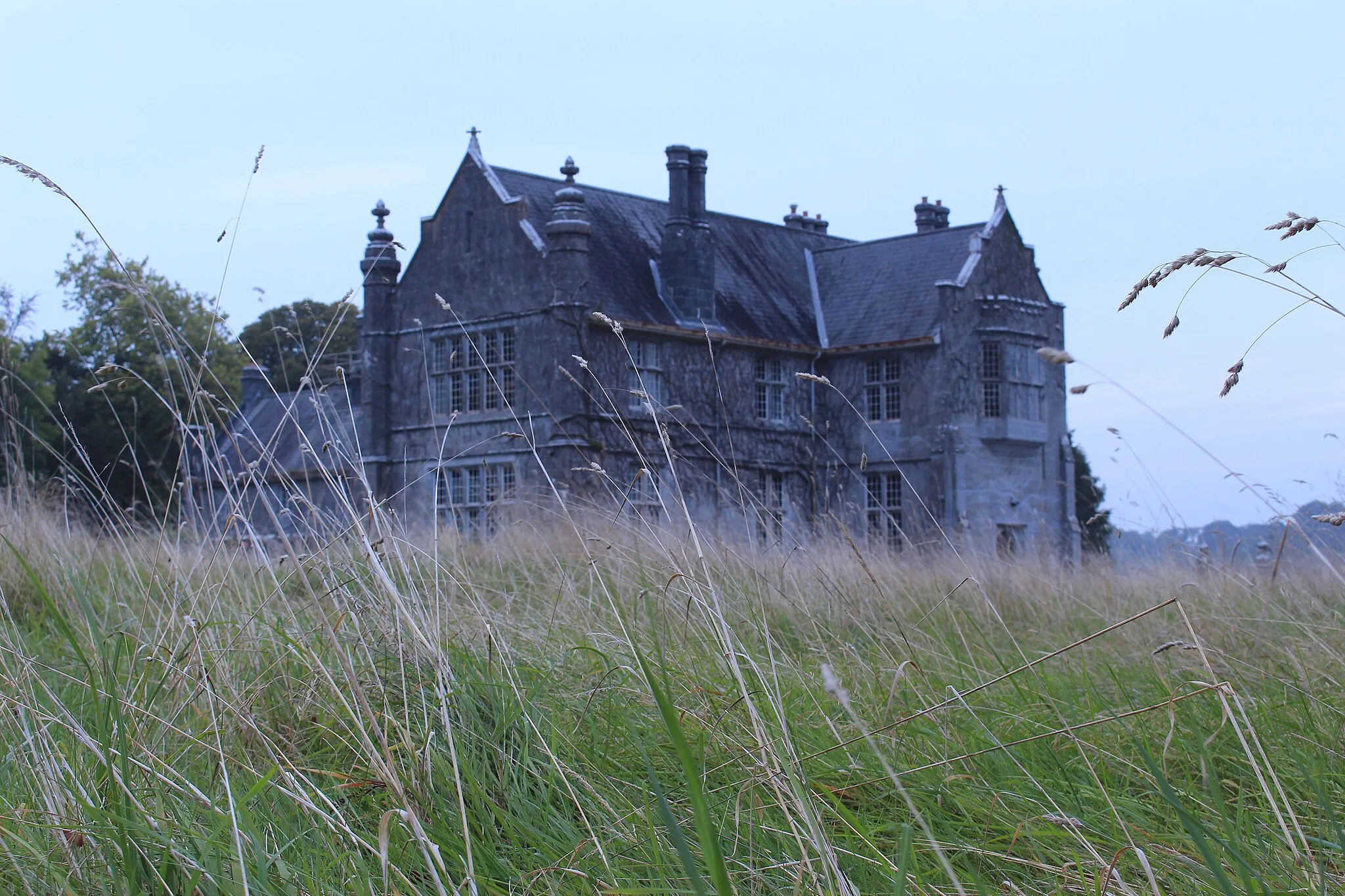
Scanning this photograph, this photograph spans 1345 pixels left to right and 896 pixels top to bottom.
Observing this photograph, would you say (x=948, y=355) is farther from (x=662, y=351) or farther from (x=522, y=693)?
(x=522, y=693)

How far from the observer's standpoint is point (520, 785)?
308 cm

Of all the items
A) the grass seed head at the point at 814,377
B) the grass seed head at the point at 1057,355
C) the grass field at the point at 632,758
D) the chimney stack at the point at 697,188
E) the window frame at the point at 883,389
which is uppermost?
the chimney stack at the point at 697,188

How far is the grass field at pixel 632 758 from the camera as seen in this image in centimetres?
250

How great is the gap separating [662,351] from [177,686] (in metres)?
21.1

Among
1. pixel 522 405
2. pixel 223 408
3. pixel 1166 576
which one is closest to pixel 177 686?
pixel 223 408

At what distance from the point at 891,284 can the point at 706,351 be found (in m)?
5.87

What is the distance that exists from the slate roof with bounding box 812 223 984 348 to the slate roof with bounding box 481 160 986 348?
0.8 inches

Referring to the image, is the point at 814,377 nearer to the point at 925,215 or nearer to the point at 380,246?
the point at 380,246

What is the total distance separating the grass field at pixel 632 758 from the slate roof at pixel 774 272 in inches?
758

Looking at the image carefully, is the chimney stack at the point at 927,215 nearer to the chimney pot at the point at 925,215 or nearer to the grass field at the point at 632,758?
the chimney pot at the point at 925,215

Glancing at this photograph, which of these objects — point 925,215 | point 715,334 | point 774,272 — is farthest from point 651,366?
point 925,215

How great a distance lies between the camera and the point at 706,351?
23938mm

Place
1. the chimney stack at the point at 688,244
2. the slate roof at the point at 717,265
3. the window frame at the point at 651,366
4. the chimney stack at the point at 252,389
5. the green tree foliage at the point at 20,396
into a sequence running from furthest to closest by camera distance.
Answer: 1. the chimney stack at the point at 252,389
2. the chimney stack at the point at 688,244
3. the slate roof at the point at 717,265
4. the window frame at the point at 651,366
5. the green tree foliage at the point at 20,396

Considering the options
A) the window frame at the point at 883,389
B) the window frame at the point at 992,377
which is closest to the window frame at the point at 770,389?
the window frame at the point at 883,389
